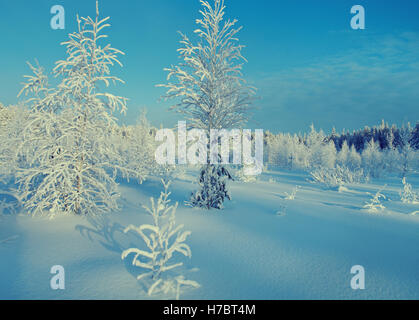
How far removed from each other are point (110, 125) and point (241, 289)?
5.42m

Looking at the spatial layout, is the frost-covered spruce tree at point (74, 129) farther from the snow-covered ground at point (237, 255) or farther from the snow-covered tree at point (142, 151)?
the snow-covered tree at point (142, 151)

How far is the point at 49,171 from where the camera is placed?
18.7ft

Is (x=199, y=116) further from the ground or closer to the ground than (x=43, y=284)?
further from the ground

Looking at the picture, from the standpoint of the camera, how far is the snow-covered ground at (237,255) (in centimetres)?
285

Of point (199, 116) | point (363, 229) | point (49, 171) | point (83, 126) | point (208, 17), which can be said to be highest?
point (208, 17)

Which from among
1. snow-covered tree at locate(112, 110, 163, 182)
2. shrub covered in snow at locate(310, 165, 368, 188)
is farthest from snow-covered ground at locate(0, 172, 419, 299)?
snow-covered tree at locate(112, 110, 163, 182)

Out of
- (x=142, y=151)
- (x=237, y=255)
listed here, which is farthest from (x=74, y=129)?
(x=142, y=151)

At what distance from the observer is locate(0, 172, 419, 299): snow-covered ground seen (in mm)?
2852

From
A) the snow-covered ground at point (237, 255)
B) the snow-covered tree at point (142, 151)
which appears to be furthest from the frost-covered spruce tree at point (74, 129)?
the snow-covered tree at point (142, 151)

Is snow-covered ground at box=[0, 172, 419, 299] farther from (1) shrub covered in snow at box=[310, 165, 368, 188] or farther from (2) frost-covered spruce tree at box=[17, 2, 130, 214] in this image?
(1) shrub covered in snow at box=[310, 165, 368, 188]

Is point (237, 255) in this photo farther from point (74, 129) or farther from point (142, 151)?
point (142, 151)

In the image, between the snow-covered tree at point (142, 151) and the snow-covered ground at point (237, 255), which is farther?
the snow-covered tree at point (142, 151)
